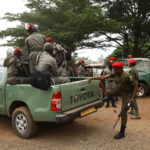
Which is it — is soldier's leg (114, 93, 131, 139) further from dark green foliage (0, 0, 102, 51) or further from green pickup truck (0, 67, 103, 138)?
dark green foliage (0, 0, 102, 51)

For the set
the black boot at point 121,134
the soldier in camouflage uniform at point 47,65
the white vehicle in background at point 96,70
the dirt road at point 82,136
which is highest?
the soldier in camouflage uniform at point 47,65

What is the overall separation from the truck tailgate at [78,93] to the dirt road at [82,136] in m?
0.76

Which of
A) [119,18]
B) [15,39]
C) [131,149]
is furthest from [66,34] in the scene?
[131,149]

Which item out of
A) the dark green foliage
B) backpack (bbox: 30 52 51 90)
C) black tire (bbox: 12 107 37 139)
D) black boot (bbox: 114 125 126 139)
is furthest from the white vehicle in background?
backpack (bbox: 30 52 51 90)

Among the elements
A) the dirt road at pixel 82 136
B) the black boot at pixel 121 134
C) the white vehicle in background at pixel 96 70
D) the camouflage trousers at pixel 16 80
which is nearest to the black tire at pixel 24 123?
the dirt road at pixel 82 136

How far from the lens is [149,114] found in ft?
20.5

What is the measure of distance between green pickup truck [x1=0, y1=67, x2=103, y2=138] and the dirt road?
0.32m

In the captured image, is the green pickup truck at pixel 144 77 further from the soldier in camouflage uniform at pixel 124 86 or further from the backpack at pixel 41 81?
the backpack at pixel 41 81

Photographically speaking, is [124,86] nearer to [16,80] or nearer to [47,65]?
[47,65]

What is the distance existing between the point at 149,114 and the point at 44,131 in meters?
3.35

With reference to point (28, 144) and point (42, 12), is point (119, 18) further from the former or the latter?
point (28, 144)

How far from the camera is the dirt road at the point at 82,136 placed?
4.00 metres

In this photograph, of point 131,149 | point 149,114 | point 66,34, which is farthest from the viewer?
point 66,34

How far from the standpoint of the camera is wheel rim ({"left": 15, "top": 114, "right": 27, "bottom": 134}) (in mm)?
4318
